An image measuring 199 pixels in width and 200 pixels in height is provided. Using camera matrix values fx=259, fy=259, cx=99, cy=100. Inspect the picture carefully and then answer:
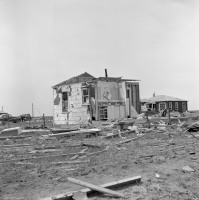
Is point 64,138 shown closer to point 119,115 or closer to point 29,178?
point 29,178

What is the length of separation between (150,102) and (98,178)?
42.3m

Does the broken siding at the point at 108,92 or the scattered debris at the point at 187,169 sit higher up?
the broken siding at the point at 108,92

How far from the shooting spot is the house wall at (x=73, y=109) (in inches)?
1004

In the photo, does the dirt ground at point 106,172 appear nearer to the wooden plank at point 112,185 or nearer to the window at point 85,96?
the wooden plank at point 112,185

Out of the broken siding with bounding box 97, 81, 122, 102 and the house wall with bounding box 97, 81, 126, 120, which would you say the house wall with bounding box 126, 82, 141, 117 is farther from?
the broken siding with bounding box 97, 81, 122, 102

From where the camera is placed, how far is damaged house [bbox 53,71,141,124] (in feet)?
80.1

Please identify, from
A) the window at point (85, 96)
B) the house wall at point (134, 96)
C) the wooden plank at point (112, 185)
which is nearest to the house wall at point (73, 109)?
the window at point (85, 96)

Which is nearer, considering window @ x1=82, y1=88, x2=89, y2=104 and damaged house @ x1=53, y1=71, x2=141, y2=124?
damaged house @ x1=53, y1=71, x2=141, y2=124

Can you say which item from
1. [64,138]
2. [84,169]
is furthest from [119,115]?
[84,169]

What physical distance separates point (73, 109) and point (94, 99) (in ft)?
10.6

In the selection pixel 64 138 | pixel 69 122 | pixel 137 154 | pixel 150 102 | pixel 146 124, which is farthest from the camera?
pixel 150 102

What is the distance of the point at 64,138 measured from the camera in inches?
588

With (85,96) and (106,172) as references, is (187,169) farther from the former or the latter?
(85,96)

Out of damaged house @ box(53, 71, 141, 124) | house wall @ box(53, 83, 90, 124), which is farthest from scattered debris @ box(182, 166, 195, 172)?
house wall @ box(53, 83, 90, 124)
